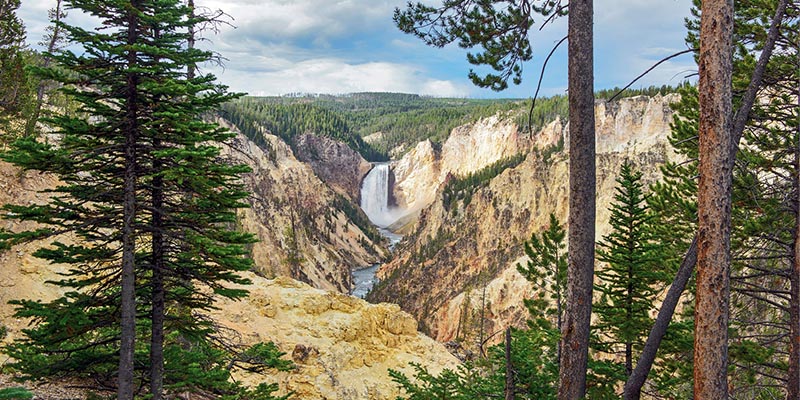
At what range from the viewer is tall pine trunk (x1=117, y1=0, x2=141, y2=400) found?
21.3 ft

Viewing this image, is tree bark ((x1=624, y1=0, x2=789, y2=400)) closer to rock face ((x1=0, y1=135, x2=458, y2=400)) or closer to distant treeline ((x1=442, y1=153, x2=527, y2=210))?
rock face ((x1=0, y1=135, x2=458, y2=400))

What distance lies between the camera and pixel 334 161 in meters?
137

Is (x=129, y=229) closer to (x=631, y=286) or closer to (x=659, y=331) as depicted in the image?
(x=659, y=331)

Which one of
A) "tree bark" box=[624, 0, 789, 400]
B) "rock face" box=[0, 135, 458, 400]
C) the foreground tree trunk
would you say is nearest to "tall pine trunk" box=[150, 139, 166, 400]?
"rock face" box=[0, 135, 458, 400]

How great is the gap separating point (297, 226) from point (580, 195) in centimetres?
6611

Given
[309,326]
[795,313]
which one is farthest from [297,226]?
[795,313]

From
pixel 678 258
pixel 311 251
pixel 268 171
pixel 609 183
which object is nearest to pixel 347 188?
pixel 268 171

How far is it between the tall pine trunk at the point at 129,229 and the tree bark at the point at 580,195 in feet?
18.1

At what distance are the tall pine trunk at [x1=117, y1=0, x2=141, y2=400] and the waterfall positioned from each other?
12486 centimetres

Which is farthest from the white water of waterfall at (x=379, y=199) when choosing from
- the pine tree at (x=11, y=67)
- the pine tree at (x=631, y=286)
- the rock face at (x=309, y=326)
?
the pine tree at (x=631, y=286)

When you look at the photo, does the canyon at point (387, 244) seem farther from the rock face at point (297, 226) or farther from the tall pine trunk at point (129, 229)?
the tall pine trunk at point (129, 229)

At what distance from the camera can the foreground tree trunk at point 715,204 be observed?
4.96 metres

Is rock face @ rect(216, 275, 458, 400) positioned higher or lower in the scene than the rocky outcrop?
lower

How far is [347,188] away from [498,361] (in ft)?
423
